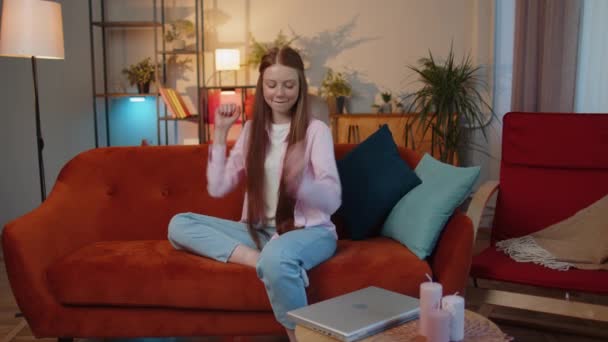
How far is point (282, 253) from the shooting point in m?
1.68

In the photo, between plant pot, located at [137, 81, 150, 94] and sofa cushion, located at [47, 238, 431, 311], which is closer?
sofa cushion, located at [47, 238, 431, 311]

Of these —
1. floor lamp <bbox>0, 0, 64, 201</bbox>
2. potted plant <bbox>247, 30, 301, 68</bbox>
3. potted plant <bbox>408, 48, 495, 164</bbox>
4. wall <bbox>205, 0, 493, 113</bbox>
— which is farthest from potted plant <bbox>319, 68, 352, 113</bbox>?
floor lamp <bbox>0, 0, 64, 201</bbox>

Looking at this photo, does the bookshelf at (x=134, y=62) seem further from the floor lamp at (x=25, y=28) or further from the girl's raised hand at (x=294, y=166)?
the girl's raised hand at (x=294, y=166)

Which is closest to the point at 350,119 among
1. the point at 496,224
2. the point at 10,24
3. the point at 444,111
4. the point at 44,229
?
the point at 444,111

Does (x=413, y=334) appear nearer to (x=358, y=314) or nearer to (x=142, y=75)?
(x=358, y=314)

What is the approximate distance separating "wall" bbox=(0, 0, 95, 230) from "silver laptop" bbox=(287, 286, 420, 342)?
3.42m

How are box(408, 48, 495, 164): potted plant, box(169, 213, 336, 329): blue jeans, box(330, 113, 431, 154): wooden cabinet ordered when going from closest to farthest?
box(169, 213, 336, 329): blue jeans, box(408, 48, 495, 164): potted plant, box(330, 113, 431, 154): wooden cabinet

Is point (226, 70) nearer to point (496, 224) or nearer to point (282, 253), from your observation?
point (496, 224)

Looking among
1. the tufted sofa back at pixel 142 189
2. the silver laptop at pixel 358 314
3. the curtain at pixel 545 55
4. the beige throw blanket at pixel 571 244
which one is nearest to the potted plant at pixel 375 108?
the curtain at pixel 545 55

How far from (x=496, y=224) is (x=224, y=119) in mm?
1211

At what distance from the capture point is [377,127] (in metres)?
4.42

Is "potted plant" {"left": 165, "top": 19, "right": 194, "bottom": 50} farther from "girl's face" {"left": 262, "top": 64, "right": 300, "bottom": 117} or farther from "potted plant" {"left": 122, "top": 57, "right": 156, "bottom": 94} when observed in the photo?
"girl's face" {"left": 262, "top": 64, "right": 300, "bottom": 117}

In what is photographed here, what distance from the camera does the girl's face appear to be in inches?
77.0

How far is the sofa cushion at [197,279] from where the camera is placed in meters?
1.80
